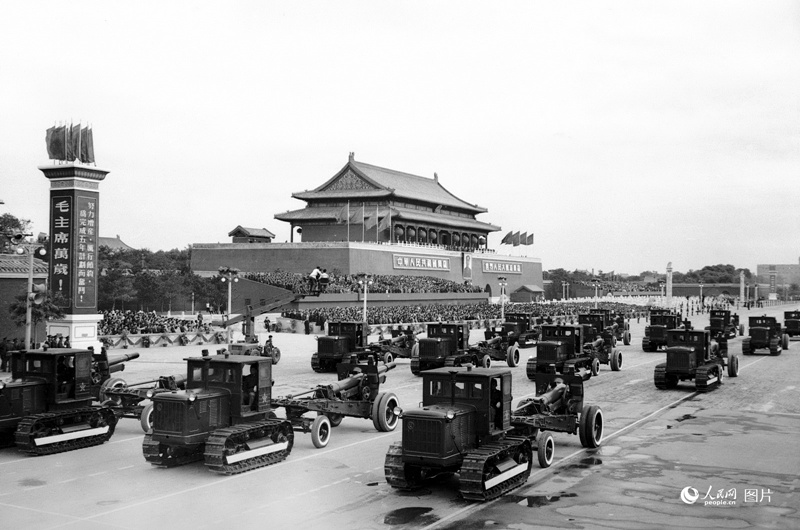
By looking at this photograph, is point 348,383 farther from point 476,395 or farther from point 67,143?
point 67,143

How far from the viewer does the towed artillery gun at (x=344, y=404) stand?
619 inches

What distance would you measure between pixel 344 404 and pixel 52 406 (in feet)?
19.7

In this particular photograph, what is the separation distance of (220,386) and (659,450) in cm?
851

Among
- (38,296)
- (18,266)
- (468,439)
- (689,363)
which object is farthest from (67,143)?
(468,439)

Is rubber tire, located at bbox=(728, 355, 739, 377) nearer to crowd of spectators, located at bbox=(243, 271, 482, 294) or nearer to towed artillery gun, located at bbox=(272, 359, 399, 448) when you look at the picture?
towed artillery gun, located at bbox=(272, 359, 399, 448)

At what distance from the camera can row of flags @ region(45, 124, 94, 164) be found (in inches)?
1335

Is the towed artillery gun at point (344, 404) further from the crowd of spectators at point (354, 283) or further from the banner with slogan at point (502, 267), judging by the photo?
the banner with slogan at point (502, 267)

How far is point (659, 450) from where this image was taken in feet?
49.7

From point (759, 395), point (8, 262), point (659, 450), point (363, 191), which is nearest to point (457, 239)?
point (363, 191)

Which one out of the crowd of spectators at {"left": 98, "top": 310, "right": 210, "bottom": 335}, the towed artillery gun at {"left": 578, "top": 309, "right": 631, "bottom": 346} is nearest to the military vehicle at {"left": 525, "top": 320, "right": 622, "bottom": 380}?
the towed artillery gun at {"left": 578, "top": 309, "right": 631, "bottom": 346}

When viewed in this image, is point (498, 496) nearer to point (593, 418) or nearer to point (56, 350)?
point (593, 418)

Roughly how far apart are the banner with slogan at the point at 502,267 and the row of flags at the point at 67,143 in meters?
58.6

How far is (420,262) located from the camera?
253 feet

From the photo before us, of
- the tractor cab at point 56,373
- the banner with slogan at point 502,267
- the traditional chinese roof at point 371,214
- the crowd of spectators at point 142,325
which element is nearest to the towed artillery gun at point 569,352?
the tractor cab at point 56,373
